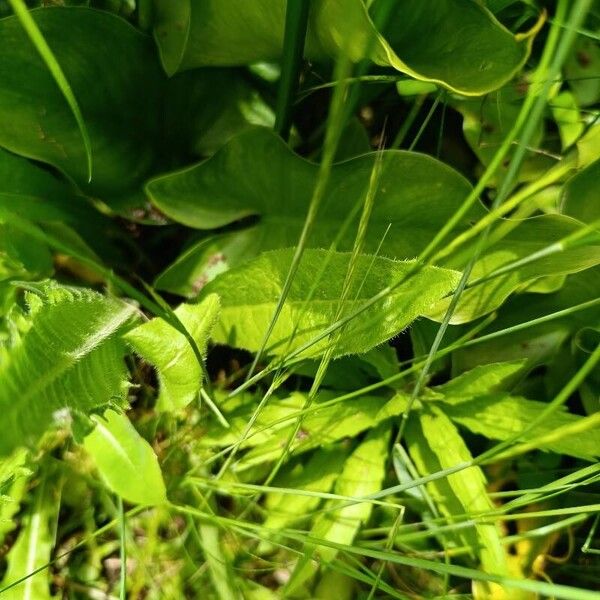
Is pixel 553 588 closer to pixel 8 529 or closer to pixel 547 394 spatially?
pixel 547 394

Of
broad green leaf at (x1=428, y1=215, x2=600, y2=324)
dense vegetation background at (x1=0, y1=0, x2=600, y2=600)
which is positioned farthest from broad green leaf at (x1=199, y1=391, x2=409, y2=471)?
broad green leaf at (x1=428, y1=215, x2=600, y2=324)

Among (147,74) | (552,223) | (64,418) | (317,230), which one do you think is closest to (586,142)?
(552,223)

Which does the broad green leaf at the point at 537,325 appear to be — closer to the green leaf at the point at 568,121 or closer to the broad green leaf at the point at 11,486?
the green leaf at the point at 568,121

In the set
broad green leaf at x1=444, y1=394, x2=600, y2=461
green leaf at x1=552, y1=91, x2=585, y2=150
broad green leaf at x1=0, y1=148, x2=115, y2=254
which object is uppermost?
green leaf at x1=552, y1=91, x2=585, y2=150

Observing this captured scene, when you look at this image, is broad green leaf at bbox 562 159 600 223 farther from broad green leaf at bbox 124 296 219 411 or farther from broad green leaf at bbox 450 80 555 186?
broad green leaf at bbox 124 296 219 411

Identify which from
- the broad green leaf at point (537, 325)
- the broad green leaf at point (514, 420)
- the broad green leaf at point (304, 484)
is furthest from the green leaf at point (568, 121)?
the broad green leaf at point (304, 484)

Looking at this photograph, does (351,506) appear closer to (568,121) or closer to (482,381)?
(482,381)

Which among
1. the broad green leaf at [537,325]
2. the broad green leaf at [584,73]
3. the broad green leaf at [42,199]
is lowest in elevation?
the broad green leaf at [537,325]

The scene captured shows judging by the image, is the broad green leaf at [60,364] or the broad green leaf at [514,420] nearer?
the broad green leaf at [60,364]
